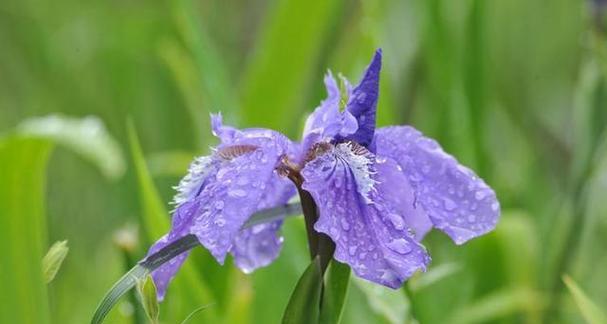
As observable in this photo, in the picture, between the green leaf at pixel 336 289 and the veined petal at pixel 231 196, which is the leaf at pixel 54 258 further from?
the green leaf at pixel 336 289

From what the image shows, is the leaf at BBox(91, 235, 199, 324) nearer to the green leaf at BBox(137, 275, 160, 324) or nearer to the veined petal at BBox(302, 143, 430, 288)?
the green leaf at BBox(137, 275, 160, 324)

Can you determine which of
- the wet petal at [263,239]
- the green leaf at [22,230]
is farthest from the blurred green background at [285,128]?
the wet petal at [263,239]

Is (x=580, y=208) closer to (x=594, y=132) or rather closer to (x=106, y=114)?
(x=594, y=132)

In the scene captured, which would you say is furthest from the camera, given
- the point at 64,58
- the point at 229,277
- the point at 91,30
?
the point at 91,30

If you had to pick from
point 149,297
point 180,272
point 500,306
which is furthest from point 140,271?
point 500,306

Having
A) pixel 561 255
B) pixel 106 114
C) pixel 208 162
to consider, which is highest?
pixel 208 162

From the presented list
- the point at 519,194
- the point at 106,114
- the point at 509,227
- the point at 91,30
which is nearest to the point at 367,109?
the point at 509,227
